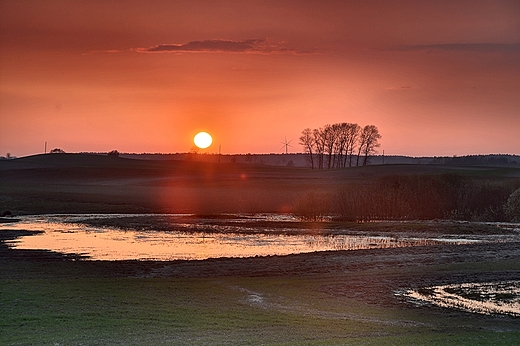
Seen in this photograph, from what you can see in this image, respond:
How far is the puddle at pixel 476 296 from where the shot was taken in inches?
904

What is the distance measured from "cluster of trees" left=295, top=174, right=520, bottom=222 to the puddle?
37315 mm

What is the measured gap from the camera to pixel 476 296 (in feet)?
82.3

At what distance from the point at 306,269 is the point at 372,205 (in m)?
35.8

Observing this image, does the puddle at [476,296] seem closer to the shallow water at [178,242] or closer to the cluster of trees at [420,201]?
the shallow water at [178,242]

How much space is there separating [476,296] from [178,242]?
70.1ft

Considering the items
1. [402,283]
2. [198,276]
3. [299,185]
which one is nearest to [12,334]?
[198,276]

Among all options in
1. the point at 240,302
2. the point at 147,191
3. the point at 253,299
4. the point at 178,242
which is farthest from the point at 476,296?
the point at 147,191

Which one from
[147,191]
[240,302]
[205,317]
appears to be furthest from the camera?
[147,191]

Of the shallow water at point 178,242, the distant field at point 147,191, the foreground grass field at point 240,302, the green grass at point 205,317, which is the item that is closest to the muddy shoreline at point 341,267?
the foreground grass field at point 240,302

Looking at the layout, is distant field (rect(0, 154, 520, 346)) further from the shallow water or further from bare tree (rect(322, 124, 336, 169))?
bare tree (rect(322, 124, 336, 169))

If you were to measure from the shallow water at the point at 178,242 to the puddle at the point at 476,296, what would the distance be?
1268cm

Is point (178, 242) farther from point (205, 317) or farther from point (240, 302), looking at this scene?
point (205, 317)

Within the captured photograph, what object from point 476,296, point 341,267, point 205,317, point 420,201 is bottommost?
point 205,317

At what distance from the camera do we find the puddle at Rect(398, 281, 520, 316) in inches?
904
